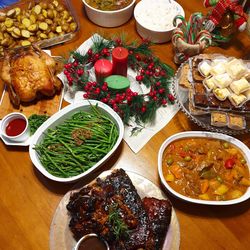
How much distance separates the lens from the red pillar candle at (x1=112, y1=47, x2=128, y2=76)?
144cm

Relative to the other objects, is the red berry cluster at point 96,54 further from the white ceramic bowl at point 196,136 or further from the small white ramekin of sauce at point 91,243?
the small white ramekin of sauce at point 91,243

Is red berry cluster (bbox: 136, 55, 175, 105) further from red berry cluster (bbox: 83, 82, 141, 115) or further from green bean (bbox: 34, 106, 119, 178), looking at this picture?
green bean (bbox: 34, 106, 119, 178)

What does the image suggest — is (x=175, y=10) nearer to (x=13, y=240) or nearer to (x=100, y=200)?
(x=100, y=200)

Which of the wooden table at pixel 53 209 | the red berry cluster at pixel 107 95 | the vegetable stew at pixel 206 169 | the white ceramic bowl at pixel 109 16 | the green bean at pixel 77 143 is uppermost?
the white ceramic bowl at pixel 109 16

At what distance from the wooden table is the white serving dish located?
0.09 metres

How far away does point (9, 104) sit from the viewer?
147cm

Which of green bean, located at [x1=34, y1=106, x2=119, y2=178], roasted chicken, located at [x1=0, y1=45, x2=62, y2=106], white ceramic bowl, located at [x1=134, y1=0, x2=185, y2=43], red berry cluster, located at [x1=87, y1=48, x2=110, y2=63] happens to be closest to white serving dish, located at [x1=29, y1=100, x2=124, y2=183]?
green bean, located at [x1=34, y1=106, x2=119, y2=178]

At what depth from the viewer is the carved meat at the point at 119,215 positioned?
107cm

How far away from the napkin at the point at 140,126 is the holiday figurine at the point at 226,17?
1.57ft

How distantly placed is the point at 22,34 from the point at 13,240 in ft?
3.40

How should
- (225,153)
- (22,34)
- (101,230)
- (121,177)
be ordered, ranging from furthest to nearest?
(22,34) → (225,153) → (121,177) → (101,230)

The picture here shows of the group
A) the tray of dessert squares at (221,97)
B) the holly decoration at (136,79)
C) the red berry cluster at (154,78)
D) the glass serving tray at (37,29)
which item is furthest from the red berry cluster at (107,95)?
the glass serving tray at (37,29)

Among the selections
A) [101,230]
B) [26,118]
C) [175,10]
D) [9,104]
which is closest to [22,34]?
[9,104]

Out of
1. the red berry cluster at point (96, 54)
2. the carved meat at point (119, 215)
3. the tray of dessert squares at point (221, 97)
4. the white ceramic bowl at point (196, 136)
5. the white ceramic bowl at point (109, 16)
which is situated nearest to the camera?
the carved meat at point (119, 215)
